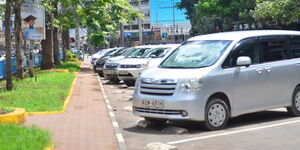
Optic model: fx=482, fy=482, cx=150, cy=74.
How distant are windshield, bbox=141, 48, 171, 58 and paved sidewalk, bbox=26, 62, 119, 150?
4957mm

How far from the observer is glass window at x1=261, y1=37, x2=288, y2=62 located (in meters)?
9.90

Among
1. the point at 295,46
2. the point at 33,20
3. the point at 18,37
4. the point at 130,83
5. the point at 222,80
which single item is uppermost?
the point at 33,20

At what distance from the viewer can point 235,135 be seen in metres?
8.45

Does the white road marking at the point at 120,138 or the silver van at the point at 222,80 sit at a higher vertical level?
the silver van at the point at 222,80

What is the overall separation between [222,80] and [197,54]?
844mm

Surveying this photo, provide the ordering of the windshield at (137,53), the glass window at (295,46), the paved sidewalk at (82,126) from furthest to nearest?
the windshield at (137,53) < the glass window at (295,46) < the paved sidewalk at (82,126)

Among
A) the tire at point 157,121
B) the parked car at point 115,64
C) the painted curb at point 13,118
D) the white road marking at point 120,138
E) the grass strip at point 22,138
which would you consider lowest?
the white road marking at point 120,138

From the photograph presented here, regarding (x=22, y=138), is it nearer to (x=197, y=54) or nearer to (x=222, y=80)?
(x=222, y=80)

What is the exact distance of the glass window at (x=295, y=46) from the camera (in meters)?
10.4

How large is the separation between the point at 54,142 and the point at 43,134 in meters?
0.23

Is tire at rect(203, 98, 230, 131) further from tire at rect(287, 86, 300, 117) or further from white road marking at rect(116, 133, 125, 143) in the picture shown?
tire at rect(287, 86, 300, 117)

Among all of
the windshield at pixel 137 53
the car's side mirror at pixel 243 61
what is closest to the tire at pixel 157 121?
the car's side mirror at pixel 243 61

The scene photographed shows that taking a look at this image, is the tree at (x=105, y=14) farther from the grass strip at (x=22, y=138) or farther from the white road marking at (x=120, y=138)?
the grass strip at (x=22, y=138)

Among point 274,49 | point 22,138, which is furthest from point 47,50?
point 22,138
